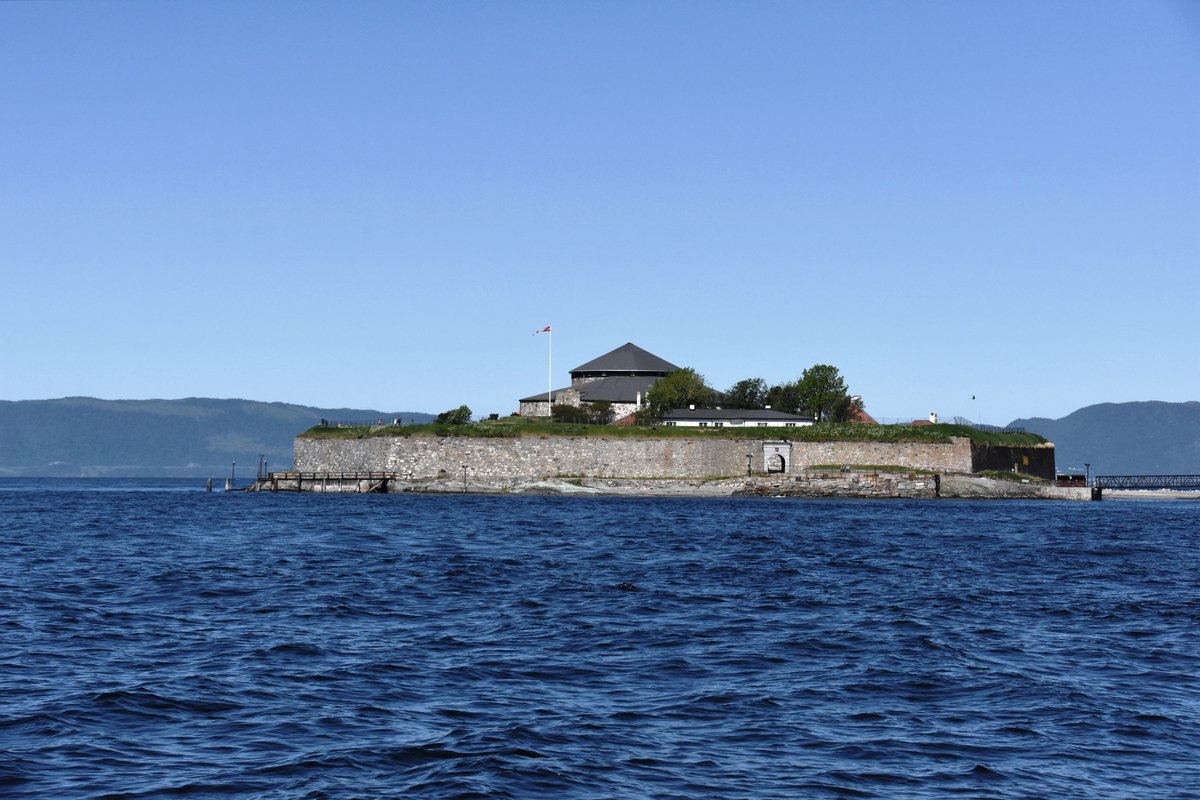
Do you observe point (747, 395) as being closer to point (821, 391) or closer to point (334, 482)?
point (821, 391)

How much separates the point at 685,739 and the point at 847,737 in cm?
164

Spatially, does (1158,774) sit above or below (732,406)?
below

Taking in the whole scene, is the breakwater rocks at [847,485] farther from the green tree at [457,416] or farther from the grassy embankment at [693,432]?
the green tree at [457,416]

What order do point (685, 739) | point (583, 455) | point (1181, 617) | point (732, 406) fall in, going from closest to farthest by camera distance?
point (685, 739), point (1181, 617), point (583, 455), point (732, 406)

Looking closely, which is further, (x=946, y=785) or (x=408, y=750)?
(x=408, y=750)

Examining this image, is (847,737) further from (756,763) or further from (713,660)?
(713,660)

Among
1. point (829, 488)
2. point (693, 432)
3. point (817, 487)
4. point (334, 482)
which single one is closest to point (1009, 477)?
point (829, 488)

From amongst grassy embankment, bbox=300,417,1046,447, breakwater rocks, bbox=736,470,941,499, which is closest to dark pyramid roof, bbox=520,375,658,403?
grassy embankment, bbox=300,417,1046,447

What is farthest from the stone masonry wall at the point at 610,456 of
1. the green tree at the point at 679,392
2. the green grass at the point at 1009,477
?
the green tree at the point at 679,392

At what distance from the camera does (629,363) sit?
111312mm

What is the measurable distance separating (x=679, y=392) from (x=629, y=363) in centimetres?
1178

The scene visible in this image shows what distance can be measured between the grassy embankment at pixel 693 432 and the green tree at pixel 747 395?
1226 cm

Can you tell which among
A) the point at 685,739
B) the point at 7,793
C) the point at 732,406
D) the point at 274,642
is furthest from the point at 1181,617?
Answer: the point at 732,406

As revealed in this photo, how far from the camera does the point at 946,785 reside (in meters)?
11.9
